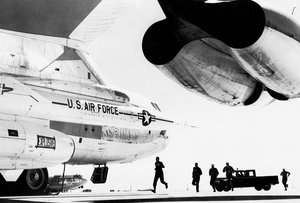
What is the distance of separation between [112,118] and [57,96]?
1732mm

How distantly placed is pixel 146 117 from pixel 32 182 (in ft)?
14.6

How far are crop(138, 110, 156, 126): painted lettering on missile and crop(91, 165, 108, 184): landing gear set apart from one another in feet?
7.87

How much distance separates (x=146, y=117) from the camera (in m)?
12.2

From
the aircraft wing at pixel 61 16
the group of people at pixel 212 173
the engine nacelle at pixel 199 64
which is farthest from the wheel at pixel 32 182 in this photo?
the engine nacelle at pixel 199 64

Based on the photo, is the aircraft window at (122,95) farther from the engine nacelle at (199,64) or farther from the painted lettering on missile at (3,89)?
the engine nacelle at (199,64)

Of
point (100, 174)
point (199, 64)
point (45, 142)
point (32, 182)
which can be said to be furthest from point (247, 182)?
point (199, 64)

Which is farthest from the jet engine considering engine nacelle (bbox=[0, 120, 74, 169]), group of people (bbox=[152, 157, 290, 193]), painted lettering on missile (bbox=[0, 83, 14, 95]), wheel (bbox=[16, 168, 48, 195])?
wheel (bbox=[16, 168, 48, 195])

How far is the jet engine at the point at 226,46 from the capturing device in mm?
4383

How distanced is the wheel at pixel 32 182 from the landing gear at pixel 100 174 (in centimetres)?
159

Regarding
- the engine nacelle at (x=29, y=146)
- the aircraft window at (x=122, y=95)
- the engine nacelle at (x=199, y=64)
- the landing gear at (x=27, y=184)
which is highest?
the aircraft window at (x=122, y=95)

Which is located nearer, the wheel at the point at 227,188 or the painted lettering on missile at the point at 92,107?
the painted lettering on missile at the point at 92,107

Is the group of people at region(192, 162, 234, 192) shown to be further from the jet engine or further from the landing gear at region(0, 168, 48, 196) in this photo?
the jet engine

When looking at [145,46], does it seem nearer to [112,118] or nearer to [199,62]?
[199,62]

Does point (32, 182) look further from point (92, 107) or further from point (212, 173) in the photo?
point (212, 173)
